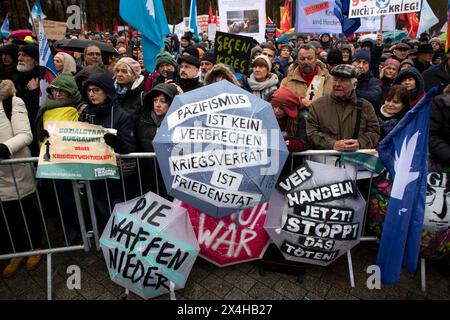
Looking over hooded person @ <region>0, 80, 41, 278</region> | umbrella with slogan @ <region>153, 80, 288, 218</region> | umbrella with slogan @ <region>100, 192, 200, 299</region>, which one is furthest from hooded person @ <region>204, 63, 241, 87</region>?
hooded person @ <region>0, 80, 41, 278</region>

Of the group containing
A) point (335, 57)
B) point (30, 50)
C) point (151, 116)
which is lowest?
point (151, 116)

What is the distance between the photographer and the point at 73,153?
9.77 feet

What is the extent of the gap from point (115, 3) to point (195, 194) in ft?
148

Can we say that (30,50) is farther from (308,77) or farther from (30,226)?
(308,77)

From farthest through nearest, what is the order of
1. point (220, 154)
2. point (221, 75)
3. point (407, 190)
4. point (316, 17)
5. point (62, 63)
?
A: point (316, 17) → point (62, 63) → point (221, 75) → point (407, 190) → point (220, 154)

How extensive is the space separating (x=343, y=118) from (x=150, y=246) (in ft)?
7.59

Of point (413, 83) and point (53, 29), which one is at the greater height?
point (53, 29)

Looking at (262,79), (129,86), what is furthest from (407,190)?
(129,86)

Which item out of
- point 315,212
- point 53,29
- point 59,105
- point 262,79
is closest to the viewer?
point 315,212

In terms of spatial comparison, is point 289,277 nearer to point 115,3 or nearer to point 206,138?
point 206,138

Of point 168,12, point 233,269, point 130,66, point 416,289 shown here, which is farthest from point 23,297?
point 168,12

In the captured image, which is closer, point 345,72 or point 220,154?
point 220,154

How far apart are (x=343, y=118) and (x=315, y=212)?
1125mm
